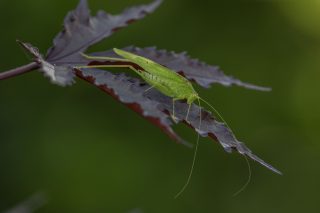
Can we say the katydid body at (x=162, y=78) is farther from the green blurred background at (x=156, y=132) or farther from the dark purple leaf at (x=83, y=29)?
the green blurred background at (x=156, y=132)

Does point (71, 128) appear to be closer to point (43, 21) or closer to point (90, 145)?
point (90, 145)

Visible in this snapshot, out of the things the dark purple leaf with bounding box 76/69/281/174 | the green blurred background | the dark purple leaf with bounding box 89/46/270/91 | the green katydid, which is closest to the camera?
the dark purple leaf with bounding box 76/69/281/174

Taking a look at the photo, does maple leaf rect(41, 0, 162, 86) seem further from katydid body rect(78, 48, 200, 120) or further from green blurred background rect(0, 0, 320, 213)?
green blurred background rect(0, 0, 320, 213)

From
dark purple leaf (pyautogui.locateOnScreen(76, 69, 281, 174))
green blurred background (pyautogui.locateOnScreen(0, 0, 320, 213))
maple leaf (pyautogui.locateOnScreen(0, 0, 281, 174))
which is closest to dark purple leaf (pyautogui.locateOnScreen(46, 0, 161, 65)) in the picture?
maple leaf (pyautogui.locateOnScreen(0, 0, 281, 174))

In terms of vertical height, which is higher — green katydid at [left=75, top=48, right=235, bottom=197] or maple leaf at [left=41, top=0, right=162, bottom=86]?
maple leaf at [left=41, top=0, right=162, bottom=86]

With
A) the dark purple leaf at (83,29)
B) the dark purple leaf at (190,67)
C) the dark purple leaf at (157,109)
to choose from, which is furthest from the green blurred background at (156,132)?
the dark purple leaf at (157,109)

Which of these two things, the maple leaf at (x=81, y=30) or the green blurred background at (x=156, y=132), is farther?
the green blurred background at (x=156, y=132)

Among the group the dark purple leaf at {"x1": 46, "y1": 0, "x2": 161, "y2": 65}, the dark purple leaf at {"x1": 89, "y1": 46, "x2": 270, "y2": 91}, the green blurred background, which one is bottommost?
the green blurred background

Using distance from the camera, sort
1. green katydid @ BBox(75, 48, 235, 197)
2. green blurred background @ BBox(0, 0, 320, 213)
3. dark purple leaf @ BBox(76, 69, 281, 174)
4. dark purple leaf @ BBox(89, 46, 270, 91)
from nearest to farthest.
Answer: dark purple leaf @ BBox(76, 69, 281, 174) < green katydid @ BBox(75, 48, 235, 197) < dark purple leaf @ BBox(89, 46, 270, 91) < green blurred background @ BBox(0, 0, 320, 213)
